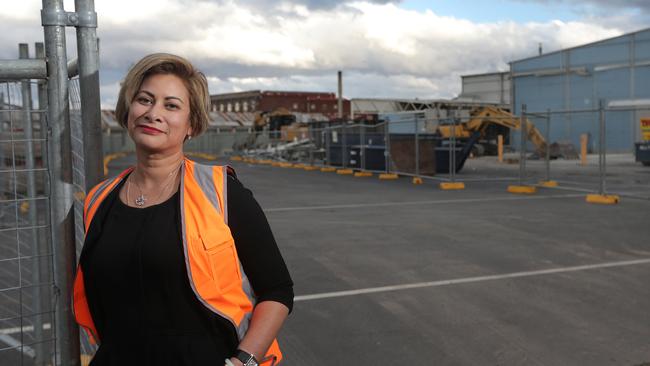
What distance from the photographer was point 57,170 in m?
2.33

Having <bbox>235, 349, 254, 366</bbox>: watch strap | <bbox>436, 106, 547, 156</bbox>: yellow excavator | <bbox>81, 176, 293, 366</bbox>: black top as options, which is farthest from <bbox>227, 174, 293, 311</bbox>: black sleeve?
<bbox>436, 106, 547, 156</bbox>: yellow excavator

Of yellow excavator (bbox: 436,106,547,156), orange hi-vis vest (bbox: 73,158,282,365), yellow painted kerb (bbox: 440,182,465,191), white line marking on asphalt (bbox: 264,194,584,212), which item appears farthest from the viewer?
yellow excavator (bbox: 436,106,547,156)

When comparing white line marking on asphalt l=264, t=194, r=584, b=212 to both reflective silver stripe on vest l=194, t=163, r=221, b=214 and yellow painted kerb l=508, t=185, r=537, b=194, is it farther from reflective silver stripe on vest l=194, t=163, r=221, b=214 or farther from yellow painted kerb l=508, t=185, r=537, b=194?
reflective silver stripe on vest l=194, t=163, r=221, b=214

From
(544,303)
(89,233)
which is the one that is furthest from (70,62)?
(544,303)

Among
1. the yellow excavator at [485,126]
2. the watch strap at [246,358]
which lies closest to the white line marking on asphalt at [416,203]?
the yellow excavator at [485,126]

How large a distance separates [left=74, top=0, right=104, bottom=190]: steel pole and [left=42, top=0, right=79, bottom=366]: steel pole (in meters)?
0.06

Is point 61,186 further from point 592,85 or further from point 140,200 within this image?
point 592,85

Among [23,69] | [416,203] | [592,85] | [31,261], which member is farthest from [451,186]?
[592,85]

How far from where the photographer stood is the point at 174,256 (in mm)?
1861

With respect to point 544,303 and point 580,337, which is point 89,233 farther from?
point 544,303

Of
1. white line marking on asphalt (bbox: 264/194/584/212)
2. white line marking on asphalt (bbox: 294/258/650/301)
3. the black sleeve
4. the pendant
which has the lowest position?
white line marking on asphalt (bbox: 294/258/650/301)

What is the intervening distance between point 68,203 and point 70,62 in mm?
686

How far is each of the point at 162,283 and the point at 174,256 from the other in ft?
0.32

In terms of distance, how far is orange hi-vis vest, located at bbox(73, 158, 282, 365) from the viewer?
1.83 metres
